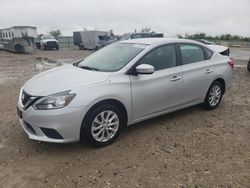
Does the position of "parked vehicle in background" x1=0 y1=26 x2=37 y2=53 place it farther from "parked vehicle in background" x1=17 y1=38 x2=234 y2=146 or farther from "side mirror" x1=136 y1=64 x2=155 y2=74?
"side mirror" x1=136 y1=64 x2=155 y2=74

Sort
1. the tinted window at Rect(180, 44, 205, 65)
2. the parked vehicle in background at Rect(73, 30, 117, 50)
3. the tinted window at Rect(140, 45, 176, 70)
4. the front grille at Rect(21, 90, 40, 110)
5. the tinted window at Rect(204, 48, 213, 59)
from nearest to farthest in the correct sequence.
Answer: the front grille at Rect(21, 90, 40, 110) < the tinted window at Rect(140, 45, 176, 70) < the tinted window at Rect(180, 44, 205, 65) < the tinted window at Rect(204, 48, 213, 59) < the parked vehicle in background at Rect(73, 30, 117, 50)

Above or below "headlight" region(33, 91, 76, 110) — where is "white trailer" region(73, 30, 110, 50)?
above

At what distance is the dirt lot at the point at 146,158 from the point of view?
10.0 feet

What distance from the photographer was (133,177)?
10.2 ft

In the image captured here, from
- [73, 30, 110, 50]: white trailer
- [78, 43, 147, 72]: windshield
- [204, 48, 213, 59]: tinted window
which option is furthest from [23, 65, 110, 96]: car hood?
[73, 30, 110, 50]: white trailer

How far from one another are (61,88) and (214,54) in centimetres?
333

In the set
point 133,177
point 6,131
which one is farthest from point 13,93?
point 133,177

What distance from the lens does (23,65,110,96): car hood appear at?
3.54 meters

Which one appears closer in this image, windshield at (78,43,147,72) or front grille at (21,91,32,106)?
front grille at (21,91,32,106)

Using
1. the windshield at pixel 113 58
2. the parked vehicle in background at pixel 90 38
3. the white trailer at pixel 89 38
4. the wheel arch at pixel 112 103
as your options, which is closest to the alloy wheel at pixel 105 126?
the wheel arch at pixel 112 103

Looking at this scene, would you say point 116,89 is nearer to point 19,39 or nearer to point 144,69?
point 144,69

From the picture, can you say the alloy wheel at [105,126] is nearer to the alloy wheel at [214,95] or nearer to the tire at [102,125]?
A: the tire at [102,125]

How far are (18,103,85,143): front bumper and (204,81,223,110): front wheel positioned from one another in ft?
9.45

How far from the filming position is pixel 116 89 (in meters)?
3.77
